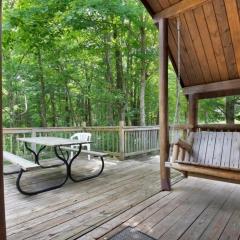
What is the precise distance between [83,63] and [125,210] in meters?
8.30

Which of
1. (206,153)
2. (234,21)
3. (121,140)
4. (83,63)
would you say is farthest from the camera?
(83,63)

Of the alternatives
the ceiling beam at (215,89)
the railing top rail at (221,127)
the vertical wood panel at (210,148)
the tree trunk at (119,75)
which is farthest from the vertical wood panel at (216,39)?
the tree trunk at (119,75)

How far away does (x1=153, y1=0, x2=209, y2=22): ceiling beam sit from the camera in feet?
10.8

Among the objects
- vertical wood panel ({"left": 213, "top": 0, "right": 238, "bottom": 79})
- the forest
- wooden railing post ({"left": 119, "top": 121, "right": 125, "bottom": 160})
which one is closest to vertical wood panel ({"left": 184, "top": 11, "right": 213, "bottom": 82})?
vertical wood panel ({"left": 213, "top": 0, "right": 238, "bottom": 79})

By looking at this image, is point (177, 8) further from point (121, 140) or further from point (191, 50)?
point (121, 140)

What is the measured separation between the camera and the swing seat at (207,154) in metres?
3.19

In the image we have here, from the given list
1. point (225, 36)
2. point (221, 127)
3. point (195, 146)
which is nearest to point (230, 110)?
point (221, 127)

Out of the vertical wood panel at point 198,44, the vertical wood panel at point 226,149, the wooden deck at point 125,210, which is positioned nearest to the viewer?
the wooden deck at point 125,210

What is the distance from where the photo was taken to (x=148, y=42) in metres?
8.77

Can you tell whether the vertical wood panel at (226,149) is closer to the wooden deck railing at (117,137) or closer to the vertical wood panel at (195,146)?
the vertical wood panel at (195,146)

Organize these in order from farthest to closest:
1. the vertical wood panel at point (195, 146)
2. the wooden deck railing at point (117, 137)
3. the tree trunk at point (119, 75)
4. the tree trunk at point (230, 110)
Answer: the tree trunk at point (119, 75)
the tree trunk at point (230, 110)
the wooden deck railing at point (117, 137)
the vertical wood panel at point (195, 146)

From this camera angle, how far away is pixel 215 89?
416 centimetres

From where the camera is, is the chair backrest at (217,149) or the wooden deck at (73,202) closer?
the wooden deck at (73,202)

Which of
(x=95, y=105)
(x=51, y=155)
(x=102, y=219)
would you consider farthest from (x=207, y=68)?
(x=95, y=105)
